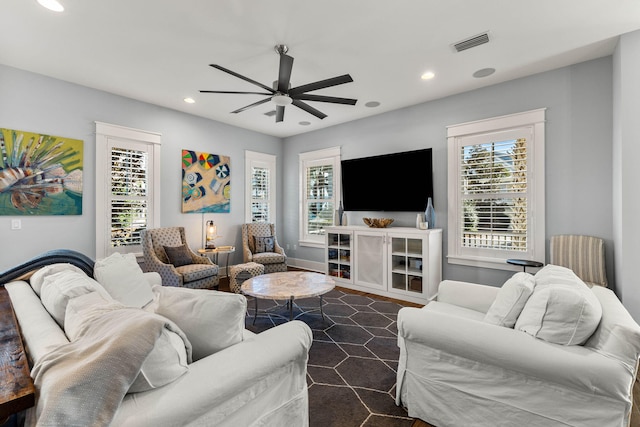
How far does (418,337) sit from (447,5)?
8.25ft

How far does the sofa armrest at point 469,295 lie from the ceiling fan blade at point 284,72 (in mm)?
2385

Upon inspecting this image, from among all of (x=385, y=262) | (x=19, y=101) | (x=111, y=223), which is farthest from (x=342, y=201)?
(x=19, y=101)

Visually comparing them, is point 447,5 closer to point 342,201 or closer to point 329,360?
point 329,360

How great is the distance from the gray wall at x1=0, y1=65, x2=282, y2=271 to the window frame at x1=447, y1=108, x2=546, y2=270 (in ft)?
12.9

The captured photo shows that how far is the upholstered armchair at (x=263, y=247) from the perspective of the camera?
4.95 m

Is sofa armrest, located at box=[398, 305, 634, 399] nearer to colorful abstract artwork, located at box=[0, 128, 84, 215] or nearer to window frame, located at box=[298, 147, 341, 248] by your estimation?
window frame, located at box=[298, 147, 341, 248]

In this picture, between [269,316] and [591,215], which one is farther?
[269,316]

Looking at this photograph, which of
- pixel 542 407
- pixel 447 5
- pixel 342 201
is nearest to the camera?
pixel 542 407

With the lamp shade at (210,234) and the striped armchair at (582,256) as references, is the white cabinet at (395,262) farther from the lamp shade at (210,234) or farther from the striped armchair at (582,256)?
the lamp shade at (210,234)

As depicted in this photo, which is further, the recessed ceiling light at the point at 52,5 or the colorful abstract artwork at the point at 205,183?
the colorful abstract artwork at the point at 205,183

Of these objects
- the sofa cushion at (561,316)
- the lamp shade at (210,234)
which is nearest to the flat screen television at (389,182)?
the lamp shade at (210,234)

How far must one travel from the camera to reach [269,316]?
349cm

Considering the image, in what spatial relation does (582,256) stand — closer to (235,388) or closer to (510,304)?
(510,304)

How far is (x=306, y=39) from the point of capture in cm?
280
